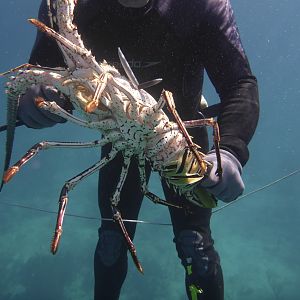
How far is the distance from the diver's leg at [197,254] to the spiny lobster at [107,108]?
3.41ft

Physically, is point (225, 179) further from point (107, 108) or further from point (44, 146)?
point (44, 146)

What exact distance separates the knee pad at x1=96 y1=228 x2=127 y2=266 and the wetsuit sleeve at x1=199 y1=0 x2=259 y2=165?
5.47 ft

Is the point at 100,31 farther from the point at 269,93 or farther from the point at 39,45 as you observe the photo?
the point at 269,93

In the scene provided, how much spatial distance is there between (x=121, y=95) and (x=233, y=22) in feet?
4.91

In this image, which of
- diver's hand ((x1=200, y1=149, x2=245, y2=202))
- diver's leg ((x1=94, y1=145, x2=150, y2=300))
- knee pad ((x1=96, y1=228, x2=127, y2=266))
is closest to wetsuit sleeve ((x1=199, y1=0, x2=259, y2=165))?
diver's hand ((x1=200, y1=149, x2=245, y2=202))

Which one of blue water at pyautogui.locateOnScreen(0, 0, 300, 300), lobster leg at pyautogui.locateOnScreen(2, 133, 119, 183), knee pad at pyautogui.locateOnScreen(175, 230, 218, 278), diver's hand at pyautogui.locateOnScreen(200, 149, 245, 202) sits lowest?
blue water at pyautogui.locateOnScreen(0, 0, 300, 300)

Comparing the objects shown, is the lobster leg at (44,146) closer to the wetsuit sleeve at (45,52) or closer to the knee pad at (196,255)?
the wetsuit sleeve at (45,52)

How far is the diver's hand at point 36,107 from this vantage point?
2.61m

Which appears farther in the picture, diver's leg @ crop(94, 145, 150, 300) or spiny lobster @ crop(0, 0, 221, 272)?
diver's leg @ crop(94, 145, 150, 300)

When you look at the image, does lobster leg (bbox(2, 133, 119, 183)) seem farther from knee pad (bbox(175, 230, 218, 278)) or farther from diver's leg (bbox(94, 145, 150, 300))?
knee pad (bbox(175, 230, 218, 278))

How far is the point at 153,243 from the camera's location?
37.0 ft

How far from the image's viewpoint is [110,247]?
3.84m

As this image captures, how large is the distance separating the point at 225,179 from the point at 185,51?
50.1 inches

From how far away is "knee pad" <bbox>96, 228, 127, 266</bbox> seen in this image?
12.6 feet
